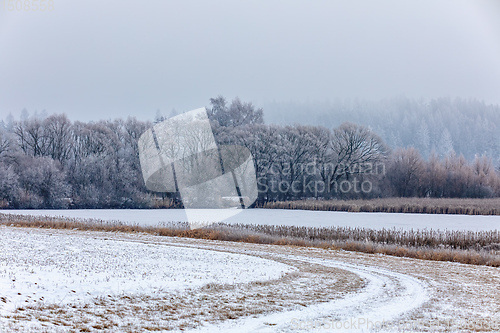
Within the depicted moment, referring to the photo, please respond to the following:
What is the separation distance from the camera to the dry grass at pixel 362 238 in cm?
2469

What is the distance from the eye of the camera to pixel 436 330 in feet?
30.4

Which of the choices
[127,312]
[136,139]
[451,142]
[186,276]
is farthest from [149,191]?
[451,142]

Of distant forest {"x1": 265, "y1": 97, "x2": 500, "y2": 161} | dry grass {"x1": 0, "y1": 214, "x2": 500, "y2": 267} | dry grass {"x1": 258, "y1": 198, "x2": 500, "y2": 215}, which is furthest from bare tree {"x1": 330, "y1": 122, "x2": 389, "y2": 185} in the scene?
distant forest {"x1": 265, "y1": 97, "x2": 500, "y2": 161}

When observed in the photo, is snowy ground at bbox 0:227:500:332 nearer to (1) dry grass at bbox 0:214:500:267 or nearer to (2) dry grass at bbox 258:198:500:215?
(1) dry grass at bbox 0:214:500:267

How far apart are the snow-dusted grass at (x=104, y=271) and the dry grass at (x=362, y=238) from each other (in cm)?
894

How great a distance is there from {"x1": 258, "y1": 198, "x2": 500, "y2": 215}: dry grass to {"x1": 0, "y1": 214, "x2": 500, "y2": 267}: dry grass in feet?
72.4

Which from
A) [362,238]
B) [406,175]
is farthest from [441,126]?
[362,238]

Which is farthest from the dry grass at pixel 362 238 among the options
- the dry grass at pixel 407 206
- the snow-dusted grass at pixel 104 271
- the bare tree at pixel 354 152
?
the bare tree at pixel 354 152

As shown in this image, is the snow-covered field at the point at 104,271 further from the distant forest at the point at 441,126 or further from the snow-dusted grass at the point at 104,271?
the distant forest at the point at 441,126

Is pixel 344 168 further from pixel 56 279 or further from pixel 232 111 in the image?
pixel 56 279

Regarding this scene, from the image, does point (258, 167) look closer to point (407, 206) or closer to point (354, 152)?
point (354, 152)

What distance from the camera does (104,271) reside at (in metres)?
14.5

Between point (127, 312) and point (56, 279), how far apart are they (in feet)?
11.3

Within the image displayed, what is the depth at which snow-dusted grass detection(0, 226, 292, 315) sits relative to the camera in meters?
10.9
